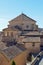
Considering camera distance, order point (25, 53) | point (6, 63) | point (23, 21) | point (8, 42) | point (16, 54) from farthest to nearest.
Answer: point (23, 21) < point (8, 42) < point (25, 53) < point (16, 54) < point (6, 63)

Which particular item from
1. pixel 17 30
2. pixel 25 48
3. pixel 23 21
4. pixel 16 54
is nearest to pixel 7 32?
pixel 17 30

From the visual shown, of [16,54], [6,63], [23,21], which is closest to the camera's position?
[6,63]

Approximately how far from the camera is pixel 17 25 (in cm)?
4028

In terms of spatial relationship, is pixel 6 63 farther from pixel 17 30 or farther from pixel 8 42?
pixel 17 30

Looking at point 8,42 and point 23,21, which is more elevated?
point 23,21

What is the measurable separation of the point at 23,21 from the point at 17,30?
347cm

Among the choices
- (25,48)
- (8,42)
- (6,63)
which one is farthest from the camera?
(8,42)

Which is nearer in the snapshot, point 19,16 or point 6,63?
point 6,63

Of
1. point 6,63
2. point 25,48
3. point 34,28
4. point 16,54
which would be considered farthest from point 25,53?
point 34,28

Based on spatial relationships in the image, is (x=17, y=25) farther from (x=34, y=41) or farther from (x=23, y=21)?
(x=34, y=41)

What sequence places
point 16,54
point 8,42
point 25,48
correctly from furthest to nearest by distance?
1. point 8,42
2. point 25,48
3. point 16,54

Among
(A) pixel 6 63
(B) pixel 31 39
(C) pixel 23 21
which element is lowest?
(A) pixel 6 63

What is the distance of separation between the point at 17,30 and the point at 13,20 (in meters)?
3.93

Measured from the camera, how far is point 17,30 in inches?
1471
